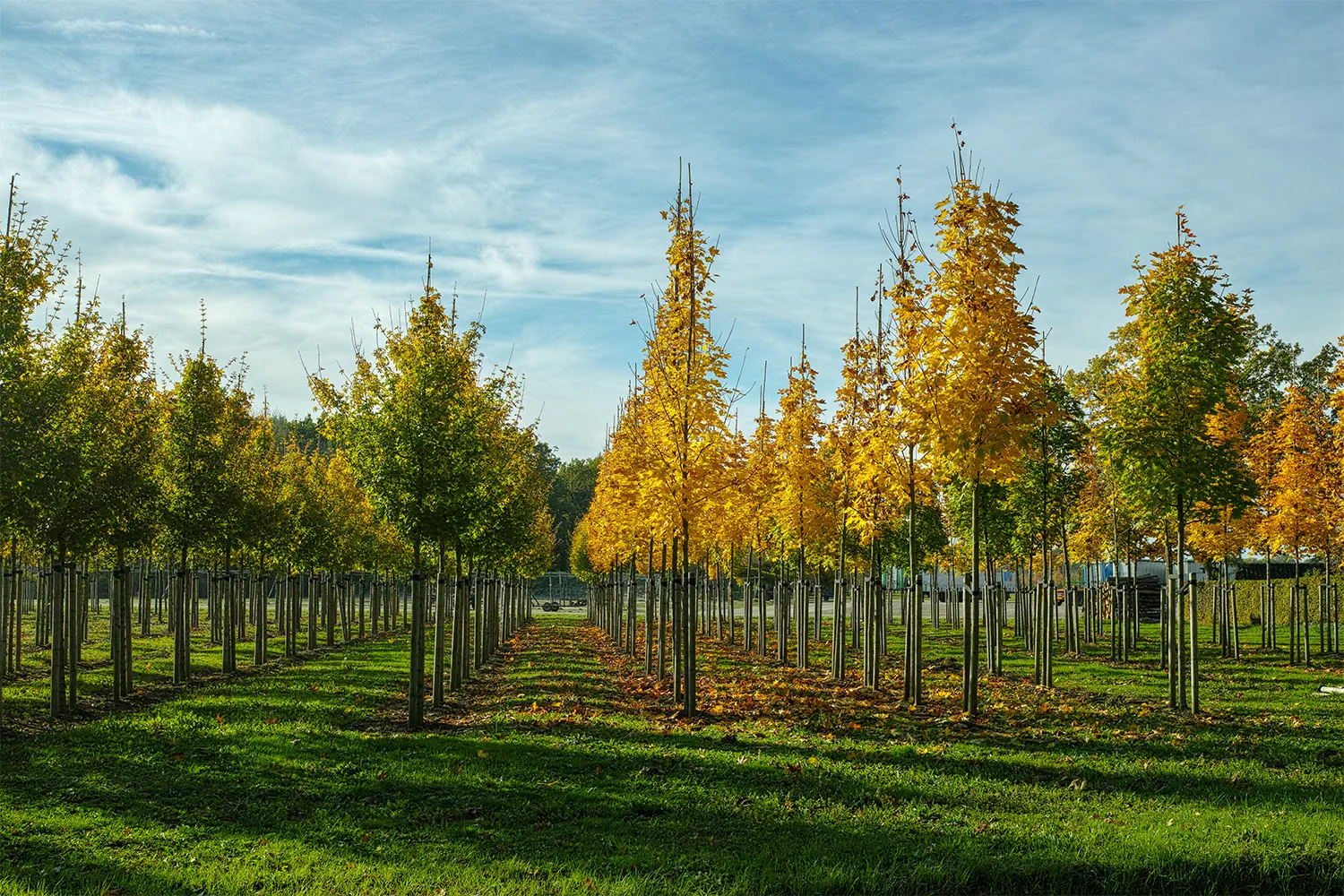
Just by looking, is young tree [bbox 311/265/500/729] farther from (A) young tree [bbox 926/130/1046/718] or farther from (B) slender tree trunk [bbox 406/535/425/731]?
(A) young tree [bbox 926/130/1046/718]

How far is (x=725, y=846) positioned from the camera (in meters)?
7.41

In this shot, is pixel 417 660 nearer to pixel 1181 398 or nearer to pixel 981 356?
pixel 981 356

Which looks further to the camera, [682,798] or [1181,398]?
[1181,398]

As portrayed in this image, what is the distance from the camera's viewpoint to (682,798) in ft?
29.1

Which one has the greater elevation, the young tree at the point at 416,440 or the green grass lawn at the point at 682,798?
the young tree at the point at 416,440

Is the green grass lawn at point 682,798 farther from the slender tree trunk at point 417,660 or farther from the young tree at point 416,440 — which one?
the young tree at point 416,440

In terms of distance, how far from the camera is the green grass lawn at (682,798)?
687 cm

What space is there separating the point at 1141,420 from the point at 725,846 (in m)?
10.2

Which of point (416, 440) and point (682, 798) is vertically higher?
point (416, 440)

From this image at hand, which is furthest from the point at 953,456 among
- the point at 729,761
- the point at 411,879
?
the point at 411,879

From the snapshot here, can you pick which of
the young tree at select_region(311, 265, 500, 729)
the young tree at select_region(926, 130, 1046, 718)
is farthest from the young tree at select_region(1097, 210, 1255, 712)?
the young tree at select_region(311, 265, 500, 729)

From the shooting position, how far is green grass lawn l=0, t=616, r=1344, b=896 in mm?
6871

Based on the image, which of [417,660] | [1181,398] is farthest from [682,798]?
[1181,398]

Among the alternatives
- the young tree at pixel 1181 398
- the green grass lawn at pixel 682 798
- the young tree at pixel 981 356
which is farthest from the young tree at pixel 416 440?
the young tree at pixel 1181 398
